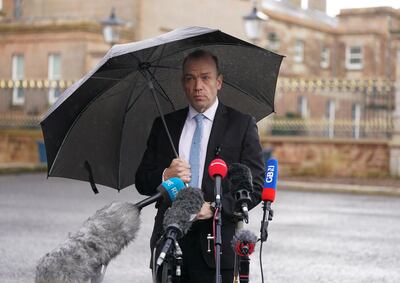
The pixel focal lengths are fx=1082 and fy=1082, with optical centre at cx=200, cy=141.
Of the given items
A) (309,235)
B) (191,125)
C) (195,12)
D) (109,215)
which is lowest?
(309,235)

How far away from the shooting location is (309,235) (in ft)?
45.6

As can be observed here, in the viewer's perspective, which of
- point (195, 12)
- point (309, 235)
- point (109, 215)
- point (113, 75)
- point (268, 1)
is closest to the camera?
point (109, 215)

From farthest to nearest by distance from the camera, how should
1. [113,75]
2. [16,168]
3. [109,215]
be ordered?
[16,168]
[113,75]
[109,215]

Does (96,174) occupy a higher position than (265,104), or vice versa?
(265,104)

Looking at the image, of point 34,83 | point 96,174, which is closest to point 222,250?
point 96,174

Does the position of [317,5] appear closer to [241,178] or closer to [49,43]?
[49,43]

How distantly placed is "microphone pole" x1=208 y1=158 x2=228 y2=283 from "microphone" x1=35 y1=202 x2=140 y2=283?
0.39 metres

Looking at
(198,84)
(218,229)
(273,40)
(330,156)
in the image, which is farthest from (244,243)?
(273,40)

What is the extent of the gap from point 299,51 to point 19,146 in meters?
27.7

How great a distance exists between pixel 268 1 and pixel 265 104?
59362 mm

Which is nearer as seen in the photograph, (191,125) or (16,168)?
(191,125)

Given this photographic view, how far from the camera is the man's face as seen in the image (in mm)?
5512

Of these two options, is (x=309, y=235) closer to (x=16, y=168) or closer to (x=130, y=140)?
(x=130, y=140)

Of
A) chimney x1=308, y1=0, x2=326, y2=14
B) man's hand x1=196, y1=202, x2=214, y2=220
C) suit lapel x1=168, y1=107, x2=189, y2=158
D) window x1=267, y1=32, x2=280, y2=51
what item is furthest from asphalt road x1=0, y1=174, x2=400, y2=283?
chimney x1=308, y1=0, x2=326, y2=14
